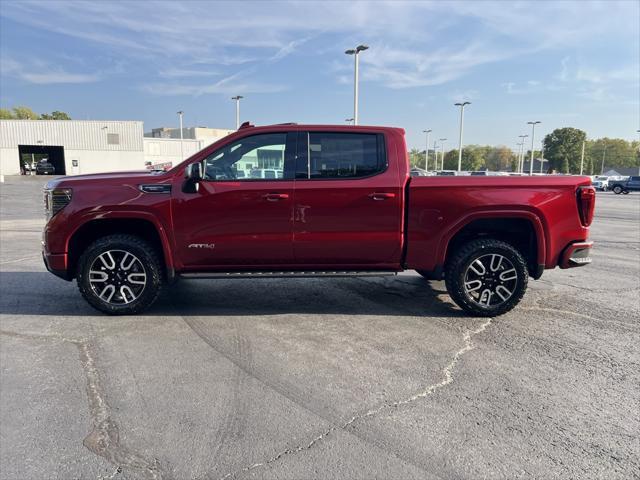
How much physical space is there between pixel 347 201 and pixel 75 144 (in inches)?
2553

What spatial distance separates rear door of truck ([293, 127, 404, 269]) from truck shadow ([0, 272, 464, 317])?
0.73 m

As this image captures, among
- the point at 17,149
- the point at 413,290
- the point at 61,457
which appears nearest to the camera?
the point at 61,457

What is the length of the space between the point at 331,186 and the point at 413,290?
2.18 meters

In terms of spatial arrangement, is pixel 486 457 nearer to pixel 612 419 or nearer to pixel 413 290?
pixel 612 419

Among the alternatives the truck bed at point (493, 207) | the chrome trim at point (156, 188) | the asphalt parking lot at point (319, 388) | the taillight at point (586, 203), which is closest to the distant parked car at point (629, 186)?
the asphalt parking lot at point (319, 388)

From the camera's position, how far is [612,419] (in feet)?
10.0

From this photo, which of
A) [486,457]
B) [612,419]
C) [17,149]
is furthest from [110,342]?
[17,149]

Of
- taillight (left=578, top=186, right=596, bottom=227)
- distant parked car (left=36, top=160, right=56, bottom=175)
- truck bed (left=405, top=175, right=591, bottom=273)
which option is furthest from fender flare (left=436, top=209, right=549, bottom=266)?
distant parked car (left=36, top=160, right=56, bottom=175)

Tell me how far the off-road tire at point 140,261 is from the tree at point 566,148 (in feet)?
335

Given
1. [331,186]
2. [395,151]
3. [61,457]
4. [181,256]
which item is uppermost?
[395,151]

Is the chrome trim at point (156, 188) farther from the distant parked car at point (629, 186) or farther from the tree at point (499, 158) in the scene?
the tree at point (499, 158)

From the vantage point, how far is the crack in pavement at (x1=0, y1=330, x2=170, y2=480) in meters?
2.57

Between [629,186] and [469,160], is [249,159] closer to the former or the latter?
[629,186]

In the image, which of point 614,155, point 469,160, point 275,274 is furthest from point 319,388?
point 614,155
